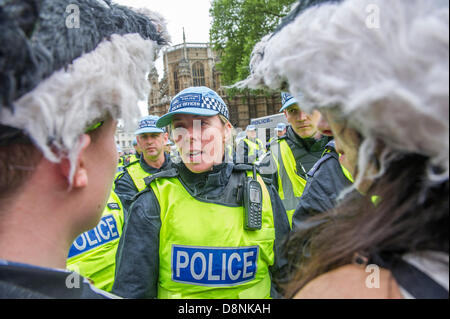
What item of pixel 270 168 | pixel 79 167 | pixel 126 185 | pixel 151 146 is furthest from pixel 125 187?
pixel 79 167

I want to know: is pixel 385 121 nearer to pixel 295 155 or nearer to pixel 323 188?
pixel 323 188

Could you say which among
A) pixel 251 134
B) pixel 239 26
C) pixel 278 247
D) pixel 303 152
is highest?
pixel 239 26

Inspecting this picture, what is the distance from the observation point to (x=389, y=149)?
71cm

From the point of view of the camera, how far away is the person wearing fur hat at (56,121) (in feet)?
2.51

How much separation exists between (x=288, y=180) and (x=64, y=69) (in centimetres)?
333

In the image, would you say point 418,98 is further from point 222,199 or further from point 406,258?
point 222,199

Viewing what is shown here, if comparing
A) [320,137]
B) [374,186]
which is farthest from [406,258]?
[320,137]

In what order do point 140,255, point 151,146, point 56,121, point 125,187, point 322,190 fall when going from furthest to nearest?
point 151,146 < point 125,187 < point 322,190 < point 140,255 < point 56,121

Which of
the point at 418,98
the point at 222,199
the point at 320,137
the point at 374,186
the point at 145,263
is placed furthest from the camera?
the point at 320,137

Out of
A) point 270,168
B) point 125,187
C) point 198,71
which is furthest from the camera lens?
point 198,71

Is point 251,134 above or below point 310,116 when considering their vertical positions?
above

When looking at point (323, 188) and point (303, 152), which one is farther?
point (303, 152)

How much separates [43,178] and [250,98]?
43.9 m

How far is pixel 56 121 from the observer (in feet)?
2.74
